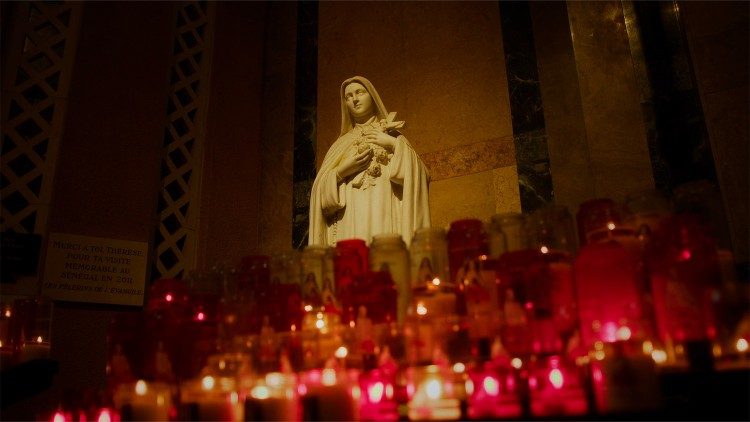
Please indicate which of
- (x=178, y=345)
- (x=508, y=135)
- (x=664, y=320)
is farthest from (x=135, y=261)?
(x=664, y=320)

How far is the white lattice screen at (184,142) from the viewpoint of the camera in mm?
3840

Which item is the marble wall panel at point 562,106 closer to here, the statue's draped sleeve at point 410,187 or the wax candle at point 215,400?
the statue's draped sleeve at point 410,187

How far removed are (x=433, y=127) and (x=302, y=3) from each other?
1676 millimetres

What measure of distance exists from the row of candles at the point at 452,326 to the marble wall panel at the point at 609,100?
191 centimetres

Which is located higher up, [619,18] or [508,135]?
[619,18]

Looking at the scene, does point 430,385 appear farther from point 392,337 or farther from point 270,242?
point 270,242

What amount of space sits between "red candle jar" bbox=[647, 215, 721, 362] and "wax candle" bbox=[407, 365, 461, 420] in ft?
1.54

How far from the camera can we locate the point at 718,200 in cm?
158

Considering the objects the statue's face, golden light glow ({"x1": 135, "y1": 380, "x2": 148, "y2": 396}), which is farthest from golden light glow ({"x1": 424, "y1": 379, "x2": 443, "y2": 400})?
the statue's face

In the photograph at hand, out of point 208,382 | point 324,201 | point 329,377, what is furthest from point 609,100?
point 208,382

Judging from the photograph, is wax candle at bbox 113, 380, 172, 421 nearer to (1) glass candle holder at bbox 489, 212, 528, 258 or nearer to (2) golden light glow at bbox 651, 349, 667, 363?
(1) glass candle holder at bbox 489, 212, 528, 258

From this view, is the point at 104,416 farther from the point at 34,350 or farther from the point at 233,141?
the point at 233,141

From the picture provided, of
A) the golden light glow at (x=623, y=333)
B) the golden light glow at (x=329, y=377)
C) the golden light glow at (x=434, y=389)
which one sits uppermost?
the golden light glow at (x=623, y=333)

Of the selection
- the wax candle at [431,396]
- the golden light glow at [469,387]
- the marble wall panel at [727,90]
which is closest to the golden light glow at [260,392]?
the wax candle at [431,396]
